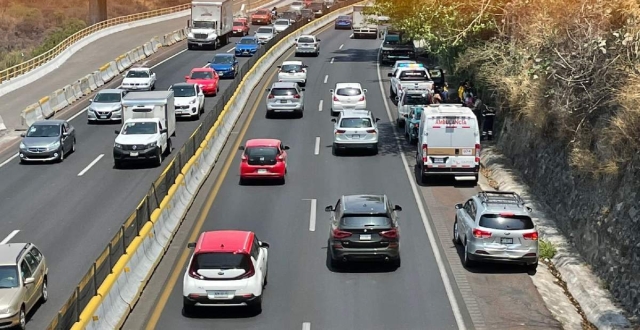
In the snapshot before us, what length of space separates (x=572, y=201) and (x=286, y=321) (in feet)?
32.9

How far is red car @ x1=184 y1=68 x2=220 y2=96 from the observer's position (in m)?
50.8

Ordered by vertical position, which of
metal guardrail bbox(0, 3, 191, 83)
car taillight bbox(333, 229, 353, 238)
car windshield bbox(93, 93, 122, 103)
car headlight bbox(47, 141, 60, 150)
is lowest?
metal guardrail bbox(0, 3, 191, 83)

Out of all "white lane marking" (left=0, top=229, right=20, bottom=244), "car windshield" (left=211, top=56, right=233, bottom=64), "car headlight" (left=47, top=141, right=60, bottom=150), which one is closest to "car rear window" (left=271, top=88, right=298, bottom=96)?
"car headlight" (left=47, top=141, right=60, bottom=150)

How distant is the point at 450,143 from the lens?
31.7 meters

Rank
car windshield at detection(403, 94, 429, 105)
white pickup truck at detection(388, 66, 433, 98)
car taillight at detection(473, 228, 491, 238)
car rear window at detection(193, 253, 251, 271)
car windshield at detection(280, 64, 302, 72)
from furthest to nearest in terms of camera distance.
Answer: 1. car windshield at detection(280, 64, 302, 72)
2. white pickup truck at detection(388, 66, 433, 98)
3. car windshield at detection(403, 94, 429, 105)
4. car taillight at detection(473, 228, 491, 238)
5. car rear window at detection(193, 253, 251, 271)

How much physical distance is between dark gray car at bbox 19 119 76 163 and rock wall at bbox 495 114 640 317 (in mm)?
17267

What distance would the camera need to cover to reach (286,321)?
Result: 1983cm

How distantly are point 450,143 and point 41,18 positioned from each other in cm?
11731

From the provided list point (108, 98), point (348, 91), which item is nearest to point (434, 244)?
point (348, 91)

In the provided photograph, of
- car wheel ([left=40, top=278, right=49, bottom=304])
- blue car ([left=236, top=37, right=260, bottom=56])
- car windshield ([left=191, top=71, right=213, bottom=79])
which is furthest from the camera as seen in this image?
blue car ([left=236, top=37, right=260, bottom=56])

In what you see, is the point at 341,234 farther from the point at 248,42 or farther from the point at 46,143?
the point at 248,42

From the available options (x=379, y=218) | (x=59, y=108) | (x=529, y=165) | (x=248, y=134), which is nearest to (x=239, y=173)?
(x=248, y=134)

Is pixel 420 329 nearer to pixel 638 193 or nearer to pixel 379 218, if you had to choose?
pixel 379 218

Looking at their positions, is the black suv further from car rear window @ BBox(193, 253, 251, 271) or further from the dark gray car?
the dark gray car
